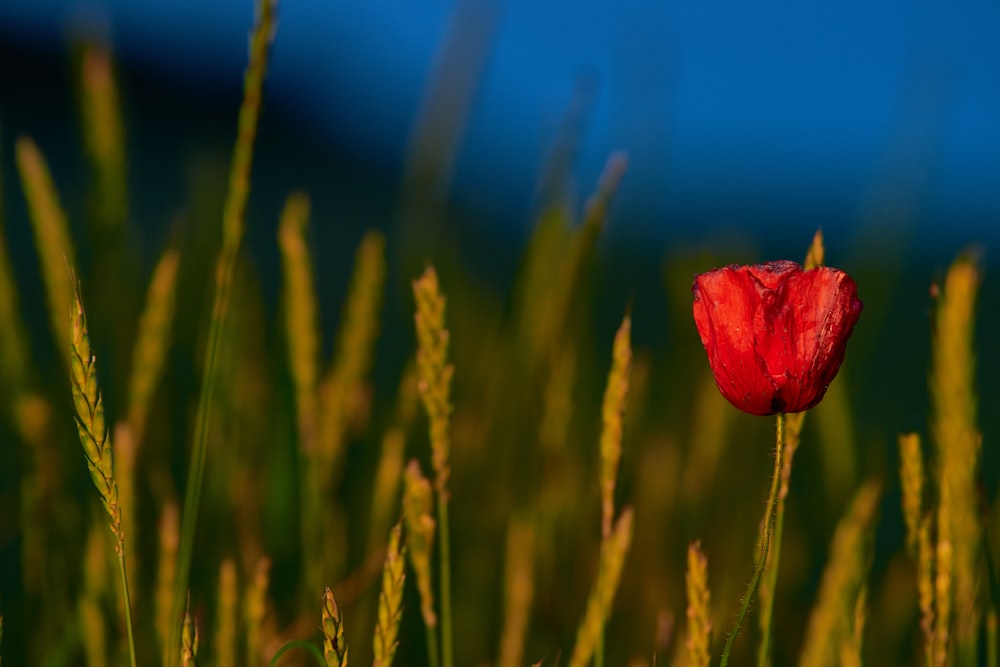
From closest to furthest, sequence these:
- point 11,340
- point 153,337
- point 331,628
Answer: point 331,628, point 153,337, point 11,340

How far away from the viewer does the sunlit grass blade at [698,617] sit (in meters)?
0.36

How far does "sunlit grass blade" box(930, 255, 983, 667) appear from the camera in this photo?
0.43 meters

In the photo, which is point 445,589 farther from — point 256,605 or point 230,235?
point 230,235

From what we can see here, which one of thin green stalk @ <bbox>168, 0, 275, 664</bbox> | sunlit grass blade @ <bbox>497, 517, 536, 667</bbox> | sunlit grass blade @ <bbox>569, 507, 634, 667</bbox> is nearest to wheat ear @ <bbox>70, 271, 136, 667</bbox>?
thin green stalk @ <bbox>168, 0, 275, 664</bbox>

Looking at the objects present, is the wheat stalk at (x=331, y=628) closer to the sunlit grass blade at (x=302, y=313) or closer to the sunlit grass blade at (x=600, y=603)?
the sunlit grass blade at (x=600, y=603)

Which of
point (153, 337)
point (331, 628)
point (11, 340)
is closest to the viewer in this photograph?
point (331, 628)

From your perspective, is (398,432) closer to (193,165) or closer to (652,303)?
(193,165)

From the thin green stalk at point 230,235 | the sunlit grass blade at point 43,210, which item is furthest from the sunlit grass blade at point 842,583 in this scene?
the sunlit grass blade at point 43,210

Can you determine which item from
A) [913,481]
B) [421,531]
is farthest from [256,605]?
[913,481]

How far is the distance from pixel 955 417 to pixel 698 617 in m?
0.17

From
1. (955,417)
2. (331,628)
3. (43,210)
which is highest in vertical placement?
(43,210)

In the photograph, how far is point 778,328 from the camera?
1.22ft

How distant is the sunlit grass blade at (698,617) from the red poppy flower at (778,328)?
0.07 meters

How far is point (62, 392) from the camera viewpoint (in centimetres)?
86
